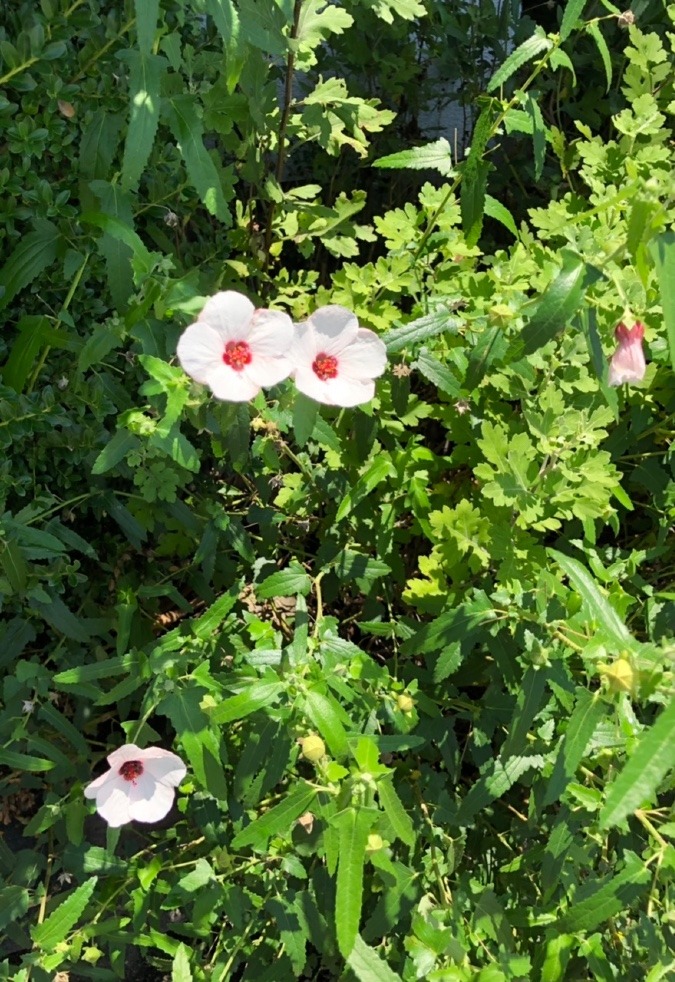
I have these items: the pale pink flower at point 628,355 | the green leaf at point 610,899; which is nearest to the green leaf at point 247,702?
the green leaf at point 610,899

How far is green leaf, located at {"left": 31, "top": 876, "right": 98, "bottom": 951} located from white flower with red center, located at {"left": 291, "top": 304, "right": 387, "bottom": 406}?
3.24 feet

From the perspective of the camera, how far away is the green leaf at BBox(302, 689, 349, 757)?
1.34 metres

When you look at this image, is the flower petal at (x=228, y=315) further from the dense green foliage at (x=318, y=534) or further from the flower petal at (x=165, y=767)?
the flower petal at (x=165, y=767)

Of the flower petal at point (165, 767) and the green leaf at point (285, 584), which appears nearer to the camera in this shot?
the flower petal at point (165, 767)

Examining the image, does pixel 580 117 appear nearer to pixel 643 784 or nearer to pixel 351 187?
pixel 351 187

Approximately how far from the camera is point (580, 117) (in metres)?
2.63

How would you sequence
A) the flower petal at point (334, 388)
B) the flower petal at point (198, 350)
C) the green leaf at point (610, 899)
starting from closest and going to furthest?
the flower petal at point (198, 350), the flower petal at point (334, 388), the green leaf at point (610, 899)

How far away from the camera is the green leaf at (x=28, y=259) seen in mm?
1534

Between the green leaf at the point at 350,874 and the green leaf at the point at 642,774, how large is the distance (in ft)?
1.26

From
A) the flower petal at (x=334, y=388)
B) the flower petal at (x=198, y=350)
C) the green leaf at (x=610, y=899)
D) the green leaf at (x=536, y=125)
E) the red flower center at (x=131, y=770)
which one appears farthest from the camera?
the green leaf at (x=536, y=125)

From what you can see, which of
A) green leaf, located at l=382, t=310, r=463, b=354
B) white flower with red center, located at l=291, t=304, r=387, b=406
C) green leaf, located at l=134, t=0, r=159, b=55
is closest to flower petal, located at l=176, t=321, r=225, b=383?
white flower with red center, located at l=291, t=304, r=387, b=406

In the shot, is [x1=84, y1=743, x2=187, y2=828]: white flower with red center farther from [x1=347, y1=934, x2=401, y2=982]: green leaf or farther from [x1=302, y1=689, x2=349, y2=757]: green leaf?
[x1=347, y1=934, x2=401, y2=982]: green leaf

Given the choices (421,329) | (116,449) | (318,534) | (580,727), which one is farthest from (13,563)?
(580,727)

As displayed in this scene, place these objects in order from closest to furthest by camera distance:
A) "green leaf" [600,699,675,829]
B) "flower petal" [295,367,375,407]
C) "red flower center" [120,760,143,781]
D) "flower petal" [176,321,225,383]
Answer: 1. "green leaf" [600,699,675,829]
2. "flower petal" [176,321,225,383]
3. "flower petal" [295,367,375,407]
4. "red flower center" [120,760,143,781]
